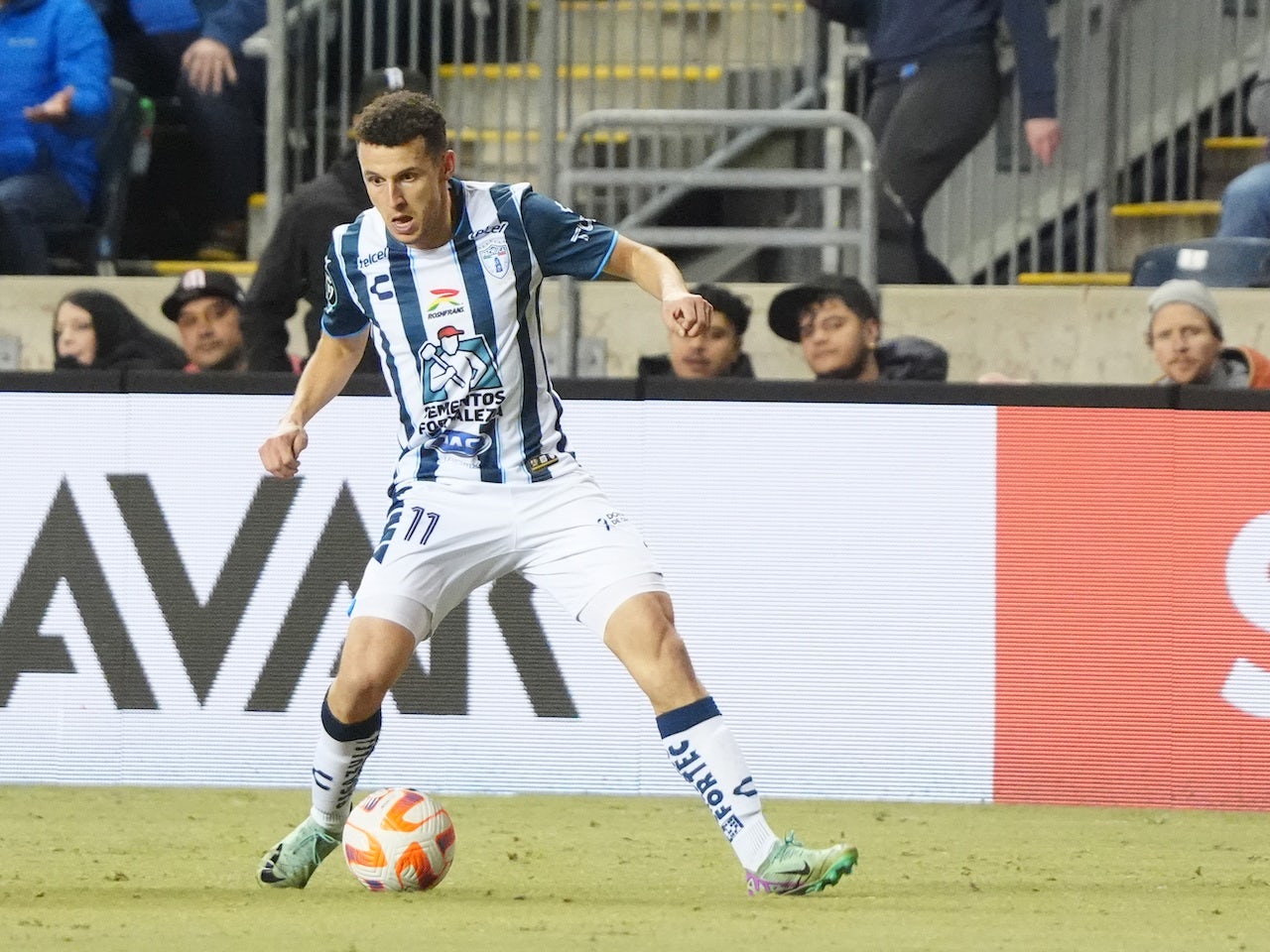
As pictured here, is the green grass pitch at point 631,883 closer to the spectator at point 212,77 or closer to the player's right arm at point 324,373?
the player's right arm at point 324,373

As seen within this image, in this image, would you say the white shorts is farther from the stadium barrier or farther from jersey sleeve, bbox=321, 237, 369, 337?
the stadium barrier

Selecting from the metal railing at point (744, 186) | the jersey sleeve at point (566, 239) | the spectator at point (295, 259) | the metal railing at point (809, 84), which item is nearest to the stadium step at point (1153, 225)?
the metal railing at point (809, 84)

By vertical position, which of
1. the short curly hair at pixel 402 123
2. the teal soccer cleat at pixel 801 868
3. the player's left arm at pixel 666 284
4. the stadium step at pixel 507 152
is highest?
the short curly hair at pixel 402 123

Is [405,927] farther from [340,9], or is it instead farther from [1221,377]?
[340,9]

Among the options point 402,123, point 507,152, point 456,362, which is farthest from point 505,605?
point 507,152

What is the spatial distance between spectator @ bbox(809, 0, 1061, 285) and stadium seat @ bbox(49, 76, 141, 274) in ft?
12.4

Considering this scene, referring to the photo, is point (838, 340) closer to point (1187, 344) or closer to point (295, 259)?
point (1187, 344)

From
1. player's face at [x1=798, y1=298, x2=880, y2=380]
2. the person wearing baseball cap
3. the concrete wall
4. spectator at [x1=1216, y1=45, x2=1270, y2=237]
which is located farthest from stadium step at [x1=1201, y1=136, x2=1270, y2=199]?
the person wearing baseball cap

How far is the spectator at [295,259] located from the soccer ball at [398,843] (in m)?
3.50

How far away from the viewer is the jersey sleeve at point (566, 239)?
20.3ft

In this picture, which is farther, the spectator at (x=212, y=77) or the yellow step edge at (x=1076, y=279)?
the spectator at (x=212, y=77)

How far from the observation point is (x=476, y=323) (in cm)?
612

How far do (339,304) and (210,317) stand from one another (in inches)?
129

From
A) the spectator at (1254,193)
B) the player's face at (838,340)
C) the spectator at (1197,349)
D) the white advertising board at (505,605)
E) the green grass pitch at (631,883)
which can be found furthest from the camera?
the spectator at (1254,193)
